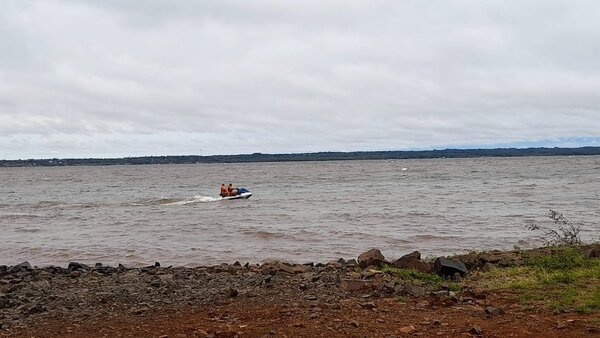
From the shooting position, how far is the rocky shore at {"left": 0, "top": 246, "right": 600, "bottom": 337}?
7.54 m

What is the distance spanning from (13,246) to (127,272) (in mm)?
10469

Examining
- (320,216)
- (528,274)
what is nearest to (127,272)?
(528,274)

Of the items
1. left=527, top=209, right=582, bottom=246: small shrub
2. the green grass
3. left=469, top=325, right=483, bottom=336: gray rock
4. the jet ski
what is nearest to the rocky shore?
left=469, top=325, right=483, bottom=336: gray rock

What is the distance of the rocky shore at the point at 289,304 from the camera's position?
7.54 m

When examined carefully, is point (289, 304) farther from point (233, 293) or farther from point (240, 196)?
point (240, 196)

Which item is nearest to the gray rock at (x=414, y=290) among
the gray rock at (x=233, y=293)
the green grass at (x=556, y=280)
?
the green grass at (x=556, y=280)

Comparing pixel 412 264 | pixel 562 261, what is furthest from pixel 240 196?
pixel 562 261

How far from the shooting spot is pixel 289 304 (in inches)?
349

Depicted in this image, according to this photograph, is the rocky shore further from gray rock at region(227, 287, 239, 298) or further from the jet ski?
the jet ski

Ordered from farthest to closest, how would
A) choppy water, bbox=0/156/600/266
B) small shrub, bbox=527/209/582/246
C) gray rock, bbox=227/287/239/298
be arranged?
choppy water, bbox=0/156/600/266, small shrub, bbox=527/209/582/246, gray rock, bbox=227/287/239/298

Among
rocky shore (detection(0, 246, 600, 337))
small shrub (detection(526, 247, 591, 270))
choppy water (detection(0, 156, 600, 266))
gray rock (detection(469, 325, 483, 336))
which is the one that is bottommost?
choppy water (detection(0, 156, 600, 266))

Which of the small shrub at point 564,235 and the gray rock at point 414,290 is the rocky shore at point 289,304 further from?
the small shrub at point 564,235

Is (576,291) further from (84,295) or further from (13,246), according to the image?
(13,246)

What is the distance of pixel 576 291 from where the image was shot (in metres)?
8.73
